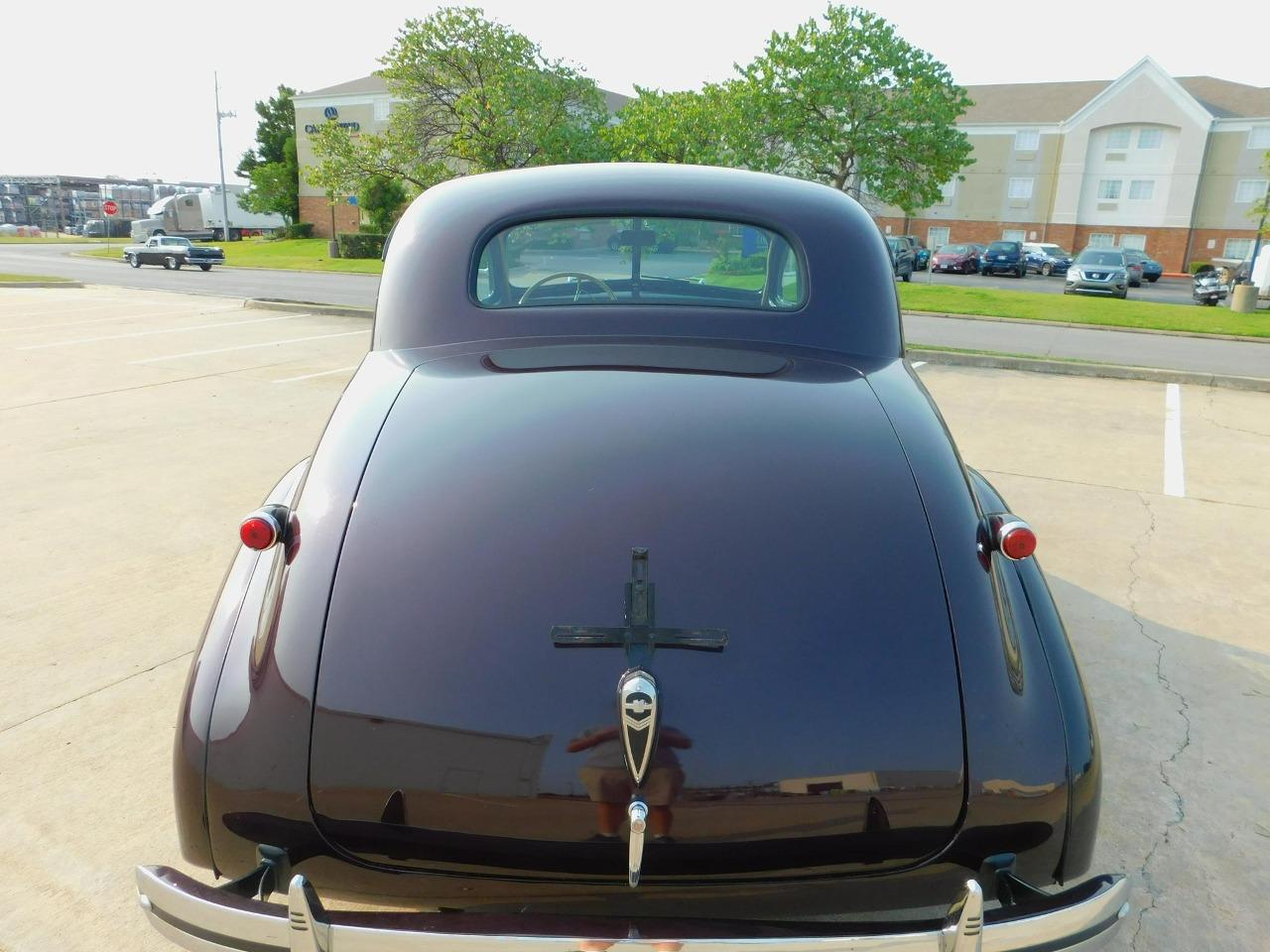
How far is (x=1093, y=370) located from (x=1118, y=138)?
48.7 meters

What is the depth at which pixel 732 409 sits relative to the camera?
2246mm

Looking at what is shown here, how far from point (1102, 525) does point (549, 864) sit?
4.85 metres

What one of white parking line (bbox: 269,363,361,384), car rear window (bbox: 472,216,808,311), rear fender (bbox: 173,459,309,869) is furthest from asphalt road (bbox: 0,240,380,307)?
rear fender (bbox: 173,459,309,869)

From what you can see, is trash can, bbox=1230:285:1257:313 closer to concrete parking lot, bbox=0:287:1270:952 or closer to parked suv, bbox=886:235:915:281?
parked suv, bbox=886:235:915:281

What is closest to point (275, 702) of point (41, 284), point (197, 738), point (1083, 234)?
point (197, 738)

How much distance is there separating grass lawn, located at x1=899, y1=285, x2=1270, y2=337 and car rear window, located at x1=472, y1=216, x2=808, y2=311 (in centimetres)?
1621

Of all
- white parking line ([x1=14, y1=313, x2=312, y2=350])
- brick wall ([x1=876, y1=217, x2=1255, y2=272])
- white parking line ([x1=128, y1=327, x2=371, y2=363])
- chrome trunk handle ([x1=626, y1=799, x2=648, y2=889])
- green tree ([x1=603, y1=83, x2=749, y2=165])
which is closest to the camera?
chrome trunk handle ([x1=626, y1=799, x2=648, y2=889])

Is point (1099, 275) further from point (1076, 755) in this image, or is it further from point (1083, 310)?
point (1076, 755)

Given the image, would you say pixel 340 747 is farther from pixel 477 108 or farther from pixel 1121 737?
pixel 477 108

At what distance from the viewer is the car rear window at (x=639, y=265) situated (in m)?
2.94

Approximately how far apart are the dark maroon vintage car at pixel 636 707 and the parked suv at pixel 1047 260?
1686 inches

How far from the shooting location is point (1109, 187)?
51.8 metres

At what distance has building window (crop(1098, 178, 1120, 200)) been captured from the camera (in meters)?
51.5

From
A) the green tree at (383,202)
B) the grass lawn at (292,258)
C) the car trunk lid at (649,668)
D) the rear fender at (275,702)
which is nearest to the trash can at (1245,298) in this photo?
the grass lawn at (292,258)
